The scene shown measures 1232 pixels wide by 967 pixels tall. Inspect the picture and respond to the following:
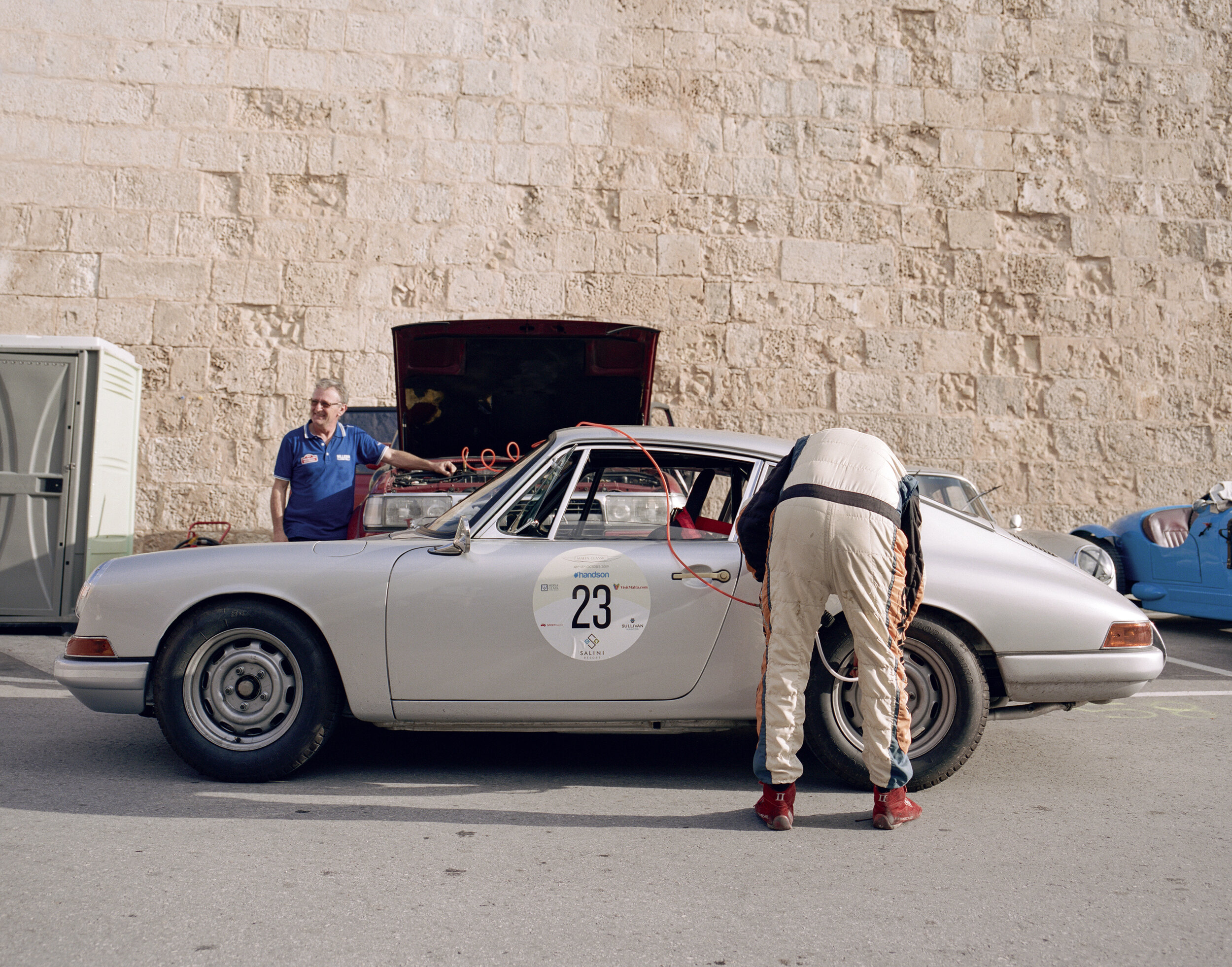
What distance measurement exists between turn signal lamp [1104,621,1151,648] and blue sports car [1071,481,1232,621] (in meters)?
4.96

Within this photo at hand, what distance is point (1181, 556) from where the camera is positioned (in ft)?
28.3

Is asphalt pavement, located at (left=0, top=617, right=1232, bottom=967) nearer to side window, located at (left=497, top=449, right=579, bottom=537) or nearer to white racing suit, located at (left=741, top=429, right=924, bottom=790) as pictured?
white racing suit, located at (left=741, top=429, right=924, bottom=790)

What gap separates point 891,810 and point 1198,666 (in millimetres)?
4894

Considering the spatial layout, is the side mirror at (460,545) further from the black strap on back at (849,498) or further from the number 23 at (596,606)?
the black strap on back at (849,498)

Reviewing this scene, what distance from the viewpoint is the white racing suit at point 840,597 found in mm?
3531

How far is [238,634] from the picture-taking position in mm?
3957

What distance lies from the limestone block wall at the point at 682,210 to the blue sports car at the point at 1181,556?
284cm

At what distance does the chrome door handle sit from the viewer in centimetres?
396

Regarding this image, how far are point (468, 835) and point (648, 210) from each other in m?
9.21

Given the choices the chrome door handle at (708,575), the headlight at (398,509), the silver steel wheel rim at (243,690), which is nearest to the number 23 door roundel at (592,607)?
the chrome door handle at (708,575)

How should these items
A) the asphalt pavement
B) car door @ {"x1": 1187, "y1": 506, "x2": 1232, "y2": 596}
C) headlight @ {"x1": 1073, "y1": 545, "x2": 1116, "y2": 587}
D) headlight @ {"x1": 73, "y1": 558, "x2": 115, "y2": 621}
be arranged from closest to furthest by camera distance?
the asphalt pavement < headlight @ {"x1": 73, "y1": 558, "x2": 115, "y2": 621} < headlight @ {"x1": 1073, "y1": 545, "x2": 1116, "y2": 587} < car door @ {"x1": 1187, "y1": 506, "x2": 1232, "y2": 596}

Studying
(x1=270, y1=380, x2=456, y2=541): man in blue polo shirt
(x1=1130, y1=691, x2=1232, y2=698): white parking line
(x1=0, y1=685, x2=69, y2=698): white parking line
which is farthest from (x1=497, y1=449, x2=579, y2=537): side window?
(x1=1130, y1=691, x2=1232, y2=698): white parking line

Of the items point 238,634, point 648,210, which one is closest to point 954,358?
point 648,210

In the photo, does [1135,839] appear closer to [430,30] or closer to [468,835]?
[468,835]
